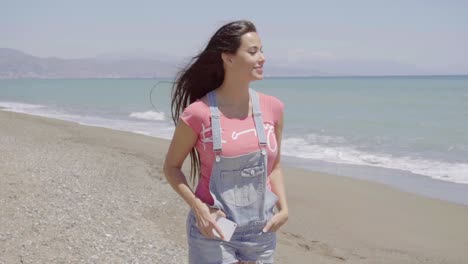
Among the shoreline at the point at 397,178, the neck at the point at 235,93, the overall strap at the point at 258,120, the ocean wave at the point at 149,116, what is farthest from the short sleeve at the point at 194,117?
the ocean wave at the point at 149,116

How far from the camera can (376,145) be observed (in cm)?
1670

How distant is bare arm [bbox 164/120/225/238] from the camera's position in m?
2.56

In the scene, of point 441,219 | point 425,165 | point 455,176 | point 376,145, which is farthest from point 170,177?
point 376,145

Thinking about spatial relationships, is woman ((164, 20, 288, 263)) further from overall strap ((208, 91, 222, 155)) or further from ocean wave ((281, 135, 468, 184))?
ocean wave ((281, 135, 468, 184))

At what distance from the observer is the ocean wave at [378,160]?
12.0 metres

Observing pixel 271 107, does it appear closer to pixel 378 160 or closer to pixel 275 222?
pixel 275 222

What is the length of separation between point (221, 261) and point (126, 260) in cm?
289

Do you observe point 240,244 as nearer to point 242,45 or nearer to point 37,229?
point 242,45

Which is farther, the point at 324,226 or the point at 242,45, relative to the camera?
the point at 324,226

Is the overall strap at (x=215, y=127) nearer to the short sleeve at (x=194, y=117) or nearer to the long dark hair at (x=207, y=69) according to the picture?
the short sleeve at (x=194, y=117)

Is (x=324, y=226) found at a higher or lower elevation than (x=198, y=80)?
lower

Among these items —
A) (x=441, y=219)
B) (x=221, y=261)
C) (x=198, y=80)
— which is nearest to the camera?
(x=221, y=261)

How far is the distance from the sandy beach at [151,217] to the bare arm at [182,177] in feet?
9.12

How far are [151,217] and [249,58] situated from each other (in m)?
4.59
